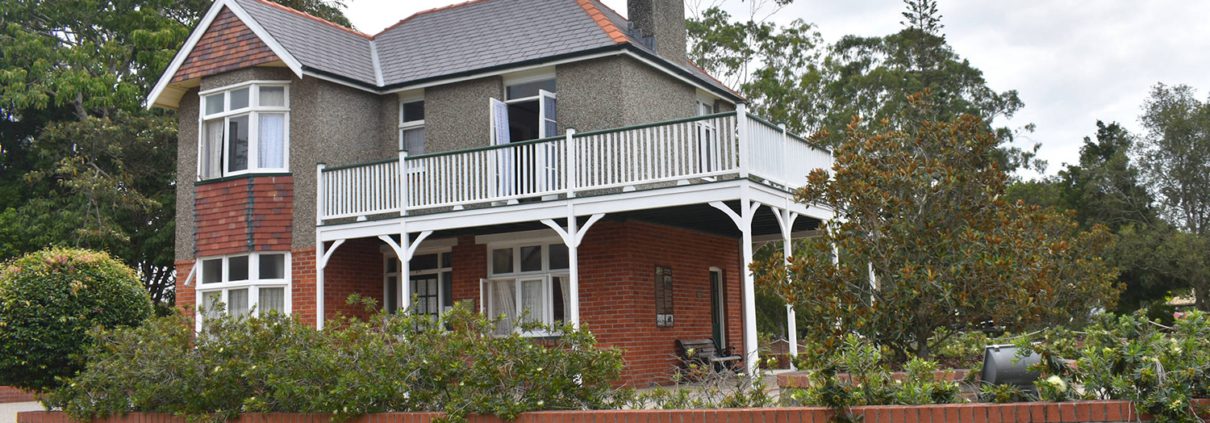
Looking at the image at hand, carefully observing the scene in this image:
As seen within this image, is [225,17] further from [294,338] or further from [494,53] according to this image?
[294,338]

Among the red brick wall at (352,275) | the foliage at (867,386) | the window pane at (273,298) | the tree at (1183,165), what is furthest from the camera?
the tree at (1183,165)

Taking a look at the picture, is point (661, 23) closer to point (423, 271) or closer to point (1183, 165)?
point (423, 271)

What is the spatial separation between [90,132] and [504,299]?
13.0m

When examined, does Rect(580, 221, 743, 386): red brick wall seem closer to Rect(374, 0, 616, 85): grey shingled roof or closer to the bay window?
Rect(374, 0, 616, 85): grey shingled roof

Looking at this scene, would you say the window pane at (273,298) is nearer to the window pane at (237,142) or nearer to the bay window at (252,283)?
the bay window at (252,283)

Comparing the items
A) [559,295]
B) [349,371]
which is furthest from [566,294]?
[349,371]

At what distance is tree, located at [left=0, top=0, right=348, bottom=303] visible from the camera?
24.0 m

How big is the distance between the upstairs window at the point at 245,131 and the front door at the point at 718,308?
7.75m

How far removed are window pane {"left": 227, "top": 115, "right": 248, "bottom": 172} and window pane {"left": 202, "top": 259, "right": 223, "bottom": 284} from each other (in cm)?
160

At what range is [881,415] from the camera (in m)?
7.02

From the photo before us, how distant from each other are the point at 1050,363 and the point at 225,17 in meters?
15.7

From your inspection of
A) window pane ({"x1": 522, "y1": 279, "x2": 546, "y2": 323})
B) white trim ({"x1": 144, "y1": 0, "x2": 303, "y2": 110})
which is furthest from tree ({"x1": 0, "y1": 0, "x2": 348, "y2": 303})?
window pane ({"x1": 522, "y1": 279, "x2": 546, "y2": 323})

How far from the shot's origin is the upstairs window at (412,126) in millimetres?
18688

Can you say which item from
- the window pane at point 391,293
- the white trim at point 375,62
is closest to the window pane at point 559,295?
the window pane at point 391,293
